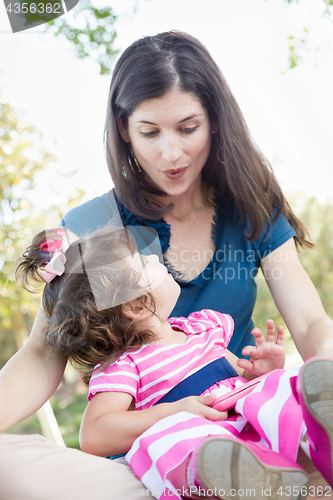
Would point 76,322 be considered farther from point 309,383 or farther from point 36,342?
point 309,383

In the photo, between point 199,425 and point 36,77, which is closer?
point 199,425

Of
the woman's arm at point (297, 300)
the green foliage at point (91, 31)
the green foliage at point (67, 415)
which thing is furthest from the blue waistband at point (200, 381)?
the green foliage at point (67, 415)

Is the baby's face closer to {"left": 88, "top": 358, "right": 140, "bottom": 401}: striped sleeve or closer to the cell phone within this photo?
{"left": 88, "top": 358, "right": 140, "bottom": 401}: striped sleeve

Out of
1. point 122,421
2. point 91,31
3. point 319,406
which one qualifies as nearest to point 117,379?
point 122,421

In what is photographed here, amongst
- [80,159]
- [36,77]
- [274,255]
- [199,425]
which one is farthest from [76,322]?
[36,77]

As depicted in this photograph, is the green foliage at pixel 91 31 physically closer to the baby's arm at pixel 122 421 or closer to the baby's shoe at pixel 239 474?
the baby's arm at pixel 122 421

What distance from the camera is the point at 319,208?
3.00 metres

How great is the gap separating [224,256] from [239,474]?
879mm

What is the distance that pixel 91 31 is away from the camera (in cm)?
135

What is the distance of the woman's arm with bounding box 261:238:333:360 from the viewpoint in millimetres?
1201

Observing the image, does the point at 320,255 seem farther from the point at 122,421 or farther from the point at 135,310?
the point at 122,421

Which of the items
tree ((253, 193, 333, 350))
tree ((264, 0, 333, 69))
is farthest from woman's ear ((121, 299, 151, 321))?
tree ((253, 193, 333, 350))

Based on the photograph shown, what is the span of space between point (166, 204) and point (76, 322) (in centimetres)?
60

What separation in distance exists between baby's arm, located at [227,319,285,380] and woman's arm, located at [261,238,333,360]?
0.11m
